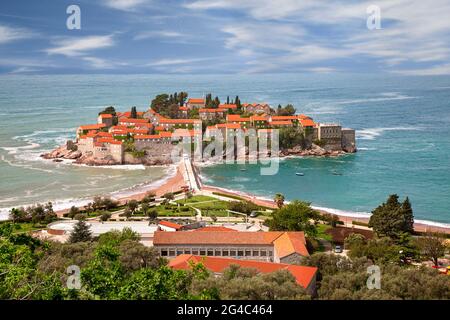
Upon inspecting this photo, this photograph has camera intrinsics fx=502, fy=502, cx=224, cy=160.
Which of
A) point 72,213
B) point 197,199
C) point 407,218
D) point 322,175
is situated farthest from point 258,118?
point 407,218

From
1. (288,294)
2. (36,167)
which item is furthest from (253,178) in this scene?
(288,294)

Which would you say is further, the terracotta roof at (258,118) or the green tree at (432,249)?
the terracotta roof at (258,118)

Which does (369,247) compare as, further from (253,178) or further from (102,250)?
(253,178)

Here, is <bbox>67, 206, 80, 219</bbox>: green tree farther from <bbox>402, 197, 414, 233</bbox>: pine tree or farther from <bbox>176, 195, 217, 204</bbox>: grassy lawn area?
<bbox>402, 197, 414, 233</bbox>: pine tree

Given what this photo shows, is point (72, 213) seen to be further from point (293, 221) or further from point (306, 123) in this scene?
point (306, 123)

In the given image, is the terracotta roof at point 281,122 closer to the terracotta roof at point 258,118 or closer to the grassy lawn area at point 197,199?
the terracotta roof at point 258,118

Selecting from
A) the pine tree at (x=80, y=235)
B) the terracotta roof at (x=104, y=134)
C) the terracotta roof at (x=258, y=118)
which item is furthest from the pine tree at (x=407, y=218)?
the terracotta roof at (x=104, y=134)
